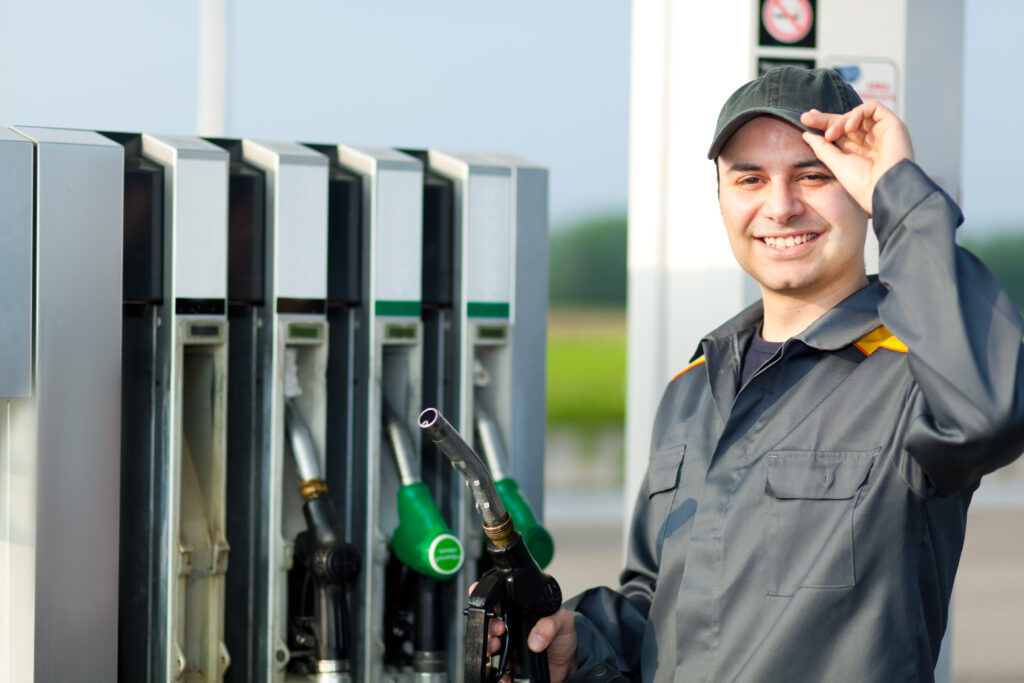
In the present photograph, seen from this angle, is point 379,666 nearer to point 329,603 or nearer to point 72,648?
point 329,603

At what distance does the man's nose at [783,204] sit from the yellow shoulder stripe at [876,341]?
22 cm

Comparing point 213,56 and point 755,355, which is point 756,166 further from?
point 213,56

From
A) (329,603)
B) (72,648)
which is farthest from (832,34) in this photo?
(72,648)

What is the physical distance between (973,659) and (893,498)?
5.87 metres

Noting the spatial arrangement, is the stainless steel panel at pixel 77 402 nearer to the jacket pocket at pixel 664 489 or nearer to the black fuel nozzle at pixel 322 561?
the black fuel nozzle at pixel 322 561

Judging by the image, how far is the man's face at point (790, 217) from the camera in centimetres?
195

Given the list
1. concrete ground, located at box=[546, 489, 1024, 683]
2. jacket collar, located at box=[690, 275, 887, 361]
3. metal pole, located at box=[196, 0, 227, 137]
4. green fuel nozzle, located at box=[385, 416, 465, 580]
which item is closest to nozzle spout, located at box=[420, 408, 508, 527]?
jacket collar, located at box=[690, 275, 887, 361]

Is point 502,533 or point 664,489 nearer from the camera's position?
point 502,533

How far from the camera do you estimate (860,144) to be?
188 cm

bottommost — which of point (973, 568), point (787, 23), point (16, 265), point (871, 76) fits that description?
point (973, 568)

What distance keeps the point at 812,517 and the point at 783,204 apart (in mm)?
487

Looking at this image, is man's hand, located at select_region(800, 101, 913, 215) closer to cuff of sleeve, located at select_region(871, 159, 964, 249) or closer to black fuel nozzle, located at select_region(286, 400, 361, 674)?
cuff of sleeve, located at select_region(871, 159, 964, 249)

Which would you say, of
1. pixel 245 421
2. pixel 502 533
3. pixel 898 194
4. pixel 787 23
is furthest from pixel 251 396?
pixel 787 23

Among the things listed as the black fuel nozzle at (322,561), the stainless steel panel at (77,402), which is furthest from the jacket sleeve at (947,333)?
the stainless steel panel at (77,402)
